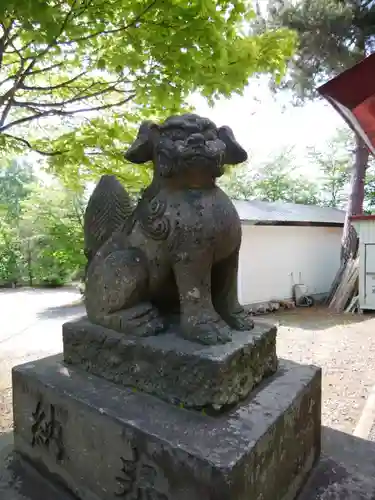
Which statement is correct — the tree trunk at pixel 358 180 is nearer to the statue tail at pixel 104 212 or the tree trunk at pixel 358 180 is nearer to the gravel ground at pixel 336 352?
the gravel ground at pixel 336 352

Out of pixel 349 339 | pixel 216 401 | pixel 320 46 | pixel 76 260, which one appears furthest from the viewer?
pixel 76 260

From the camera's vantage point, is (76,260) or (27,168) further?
(27,168)

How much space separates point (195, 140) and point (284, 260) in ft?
23.2

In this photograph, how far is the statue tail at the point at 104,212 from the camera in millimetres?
1389

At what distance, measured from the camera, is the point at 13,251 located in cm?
1406

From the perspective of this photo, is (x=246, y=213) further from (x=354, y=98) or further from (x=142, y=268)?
(x=142, y=268)

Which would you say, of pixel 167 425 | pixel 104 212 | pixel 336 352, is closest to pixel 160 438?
pixel 167 425

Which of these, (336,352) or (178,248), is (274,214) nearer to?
(336,352)

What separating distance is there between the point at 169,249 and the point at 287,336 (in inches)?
178

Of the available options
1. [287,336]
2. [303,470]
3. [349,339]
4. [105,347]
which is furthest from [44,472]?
[349,339]

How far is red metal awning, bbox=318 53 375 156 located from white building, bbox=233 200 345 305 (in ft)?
16.6

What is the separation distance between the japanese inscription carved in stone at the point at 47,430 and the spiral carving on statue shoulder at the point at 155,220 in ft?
2.22

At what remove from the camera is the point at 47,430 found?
4.05ft

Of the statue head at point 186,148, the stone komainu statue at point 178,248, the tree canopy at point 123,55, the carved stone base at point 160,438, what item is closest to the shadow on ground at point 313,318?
the tree canopy at point 123,55
